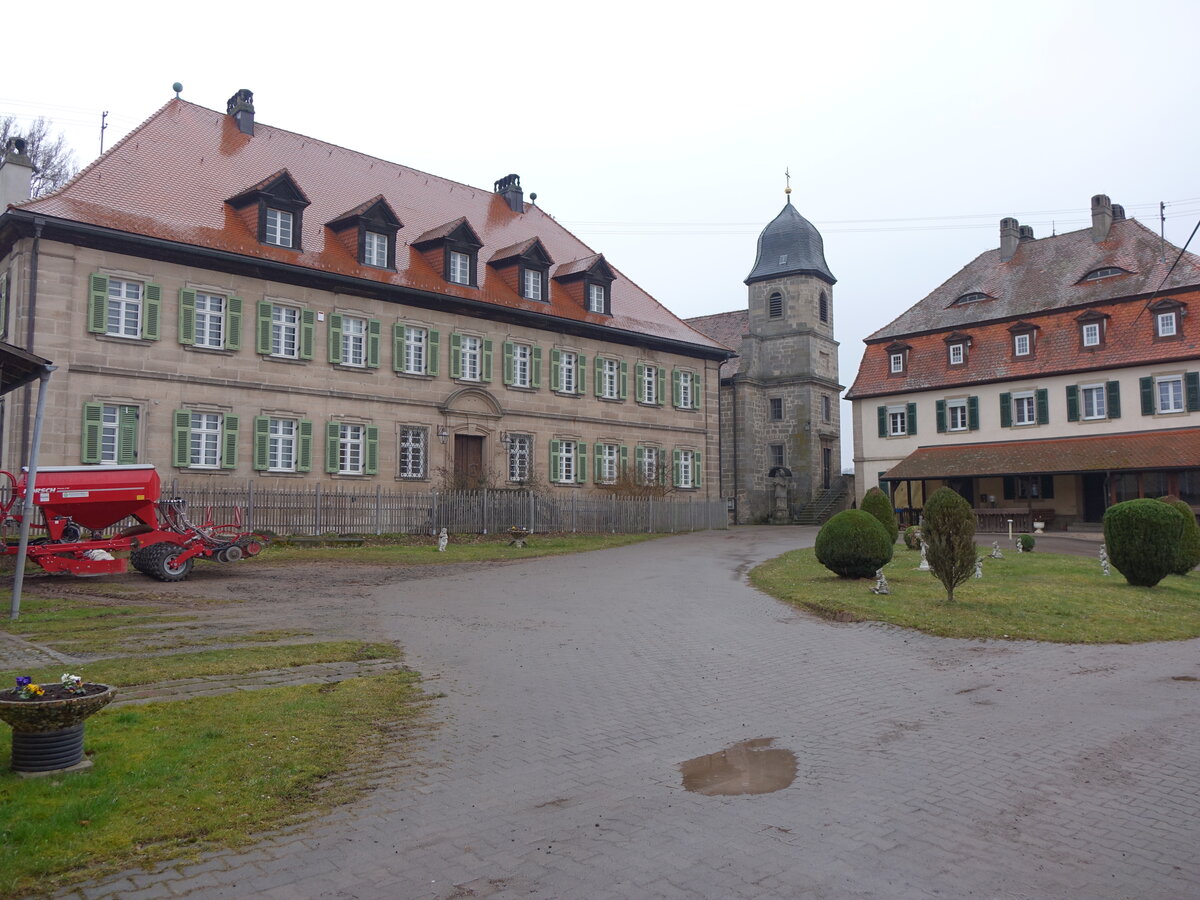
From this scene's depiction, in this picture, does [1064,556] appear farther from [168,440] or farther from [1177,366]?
[168,440]

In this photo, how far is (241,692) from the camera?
850 centimetres

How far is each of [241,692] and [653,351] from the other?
3313 cm

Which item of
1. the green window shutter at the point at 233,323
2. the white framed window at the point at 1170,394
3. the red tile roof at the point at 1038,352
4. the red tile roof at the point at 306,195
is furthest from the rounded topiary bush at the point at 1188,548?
the green window shutter at the point at 233,323

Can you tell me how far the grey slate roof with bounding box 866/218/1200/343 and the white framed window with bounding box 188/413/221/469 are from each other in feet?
107

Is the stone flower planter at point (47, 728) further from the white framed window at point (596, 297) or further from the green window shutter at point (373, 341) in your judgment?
Result: the white framed window at point (596, 297)

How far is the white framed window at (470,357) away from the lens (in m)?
33.7

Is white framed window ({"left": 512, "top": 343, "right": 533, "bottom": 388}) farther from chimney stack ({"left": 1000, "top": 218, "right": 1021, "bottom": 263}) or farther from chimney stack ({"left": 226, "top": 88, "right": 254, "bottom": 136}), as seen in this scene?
chimney stack ({"left": 1000, "top": 218, "right": 1021, "bottom": 263})

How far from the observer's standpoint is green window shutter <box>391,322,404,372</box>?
3170 cm

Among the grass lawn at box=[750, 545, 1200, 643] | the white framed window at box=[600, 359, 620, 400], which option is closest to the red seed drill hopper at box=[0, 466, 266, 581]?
the grass lawn at box=[750, 545, 1200, 643]

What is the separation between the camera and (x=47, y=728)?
5863 millimetres

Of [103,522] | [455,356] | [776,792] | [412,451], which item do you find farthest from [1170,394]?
[776,792]

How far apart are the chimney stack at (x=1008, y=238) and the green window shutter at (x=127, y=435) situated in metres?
40.0

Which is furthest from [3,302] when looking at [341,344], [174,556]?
[174,556]

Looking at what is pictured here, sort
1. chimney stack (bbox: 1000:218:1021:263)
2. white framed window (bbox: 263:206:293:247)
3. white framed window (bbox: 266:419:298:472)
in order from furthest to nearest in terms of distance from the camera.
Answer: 1. chimney stack (bbox: 1000:218:1021:263)
2. white framed window (bbox: 263:206:293:247)
3. white framed window (bbox: 266:419:298:472)
